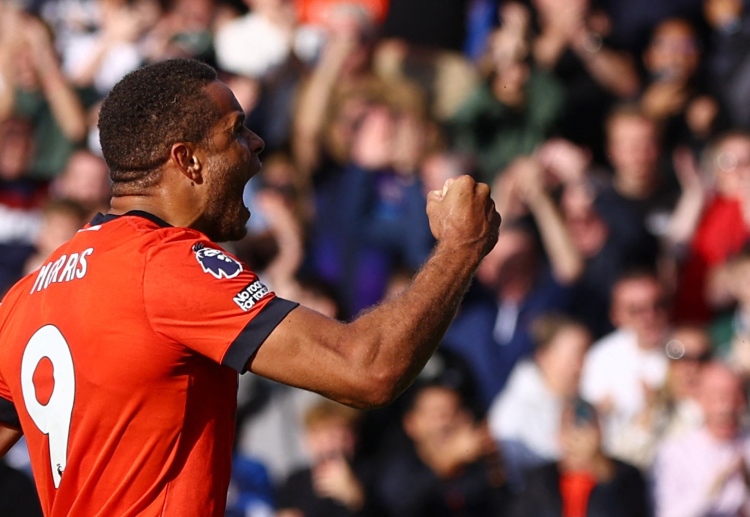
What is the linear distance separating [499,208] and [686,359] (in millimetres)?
1568

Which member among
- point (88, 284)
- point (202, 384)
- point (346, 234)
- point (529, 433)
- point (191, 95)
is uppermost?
point (191, 95)

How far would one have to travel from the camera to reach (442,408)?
7.24 m

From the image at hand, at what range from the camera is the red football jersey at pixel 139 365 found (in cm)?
266

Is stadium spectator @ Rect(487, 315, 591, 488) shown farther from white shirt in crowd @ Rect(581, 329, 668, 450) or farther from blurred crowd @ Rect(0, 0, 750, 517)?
white shirt in crowd @ Rect(581, 329, 668, 450)

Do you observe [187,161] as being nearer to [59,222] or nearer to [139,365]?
[139,365]

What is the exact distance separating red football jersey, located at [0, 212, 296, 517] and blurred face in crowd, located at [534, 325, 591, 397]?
4.73 meters

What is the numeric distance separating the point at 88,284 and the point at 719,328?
5897mm

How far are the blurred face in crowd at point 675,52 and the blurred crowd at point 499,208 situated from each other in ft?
0.05

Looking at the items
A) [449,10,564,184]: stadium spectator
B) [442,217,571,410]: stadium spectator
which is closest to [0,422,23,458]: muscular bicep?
[442,217,571,410]: stadium spectator

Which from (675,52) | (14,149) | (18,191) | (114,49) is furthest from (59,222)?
(675,52)

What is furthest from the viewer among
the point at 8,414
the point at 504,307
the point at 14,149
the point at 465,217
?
the point at 14,149

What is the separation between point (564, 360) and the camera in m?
7.41

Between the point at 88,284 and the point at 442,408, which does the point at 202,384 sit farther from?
the point at 442,408

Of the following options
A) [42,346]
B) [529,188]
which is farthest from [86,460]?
[529,188]
